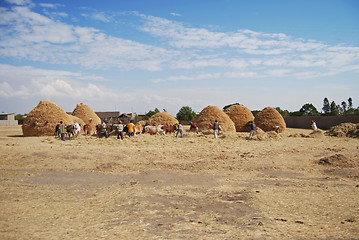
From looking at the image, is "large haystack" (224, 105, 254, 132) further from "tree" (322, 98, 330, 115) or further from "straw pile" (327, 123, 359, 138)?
"tree" (322, 98, 330, 115)

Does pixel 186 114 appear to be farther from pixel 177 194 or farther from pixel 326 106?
pixel 177 194

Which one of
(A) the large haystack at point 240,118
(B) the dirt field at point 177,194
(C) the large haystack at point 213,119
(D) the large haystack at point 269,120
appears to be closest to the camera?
(B) the dirt field at point 177,194

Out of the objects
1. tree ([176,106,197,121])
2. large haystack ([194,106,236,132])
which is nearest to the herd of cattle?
large haystack ([194,106,236,132])

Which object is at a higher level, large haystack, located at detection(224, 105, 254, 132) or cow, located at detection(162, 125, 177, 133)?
large haystack, located at detection(224, 105, 254, 132)

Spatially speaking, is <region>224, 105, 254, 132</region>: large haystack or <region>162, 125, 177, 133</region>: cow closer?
<region>162, 125, 177, 133</region>: cow

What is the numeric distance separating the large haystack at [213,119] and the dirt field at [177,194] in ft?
36.3

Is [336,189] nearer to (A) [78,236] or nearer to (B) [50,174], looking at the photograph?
(A) [78,236]

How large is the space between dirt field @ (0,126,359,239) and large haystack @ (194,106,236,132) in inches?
436

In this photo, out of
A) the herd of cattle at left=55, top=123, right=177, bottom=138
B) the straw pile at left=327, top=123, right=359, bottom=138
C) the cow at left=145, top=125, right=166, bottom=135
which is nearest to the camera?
the herd of cattle at left=55, top=123, right=177, bottom=138

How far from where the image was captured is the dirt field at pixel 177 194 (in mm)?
5098

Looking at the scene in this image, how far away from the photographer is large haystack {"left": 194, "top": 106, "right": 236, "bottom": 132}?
80.8 feet

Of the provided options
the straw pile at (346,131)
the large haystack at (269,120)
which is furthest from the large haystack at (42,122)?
the straw pile at (346,131)

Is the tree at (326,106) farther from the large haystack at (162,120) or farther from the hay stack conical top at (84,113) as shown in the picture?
the hay stack conical top at (84,113)

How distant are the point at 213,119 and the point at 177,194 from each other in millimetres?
17907
